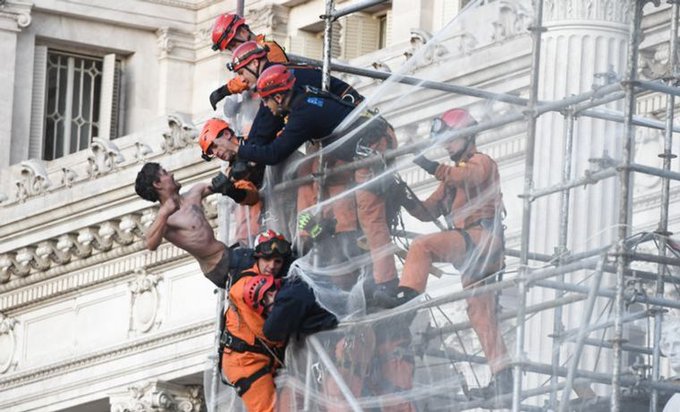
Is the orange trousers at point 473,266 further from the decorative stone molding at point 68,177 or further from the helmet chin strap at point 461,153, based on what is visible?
the decorative stone molding at point 68,177

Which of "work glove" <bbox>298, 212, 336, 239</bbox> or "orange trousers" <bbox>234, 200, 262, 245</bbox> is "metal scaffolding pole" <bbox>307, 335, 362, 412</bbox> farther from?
"orange trousers" <bbox>234, 200, 262, 245</bbox>

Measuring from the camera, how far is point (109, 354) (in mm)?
42062

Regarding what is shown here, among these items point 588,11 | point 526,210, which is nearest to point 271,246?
point 526,210

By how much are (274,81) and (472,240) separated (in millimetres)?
1955

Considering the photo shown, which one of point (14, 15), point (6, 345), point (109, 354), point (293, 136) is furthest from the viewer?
point (14, 15)

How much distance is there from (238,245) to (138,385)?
14604mm

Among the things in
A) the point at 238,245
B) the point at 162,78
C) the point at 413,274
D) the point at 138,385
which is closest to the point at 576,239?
the point at 413,274

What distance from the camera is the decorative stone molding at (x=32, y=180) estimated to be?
4316cm

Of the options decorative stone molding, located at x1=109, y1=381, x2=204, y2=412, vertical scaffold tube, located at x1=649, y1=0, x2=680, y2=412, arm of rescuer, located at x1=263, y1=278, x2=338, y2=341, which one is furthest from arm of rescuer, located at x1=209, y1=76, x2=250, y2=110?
decorative stone molding, located at x1=109, y1=381, x2=204, y2=412

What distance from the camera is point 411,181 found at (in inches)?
1126

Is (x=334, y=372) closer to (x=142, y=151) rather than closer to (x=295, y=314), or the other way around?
(x=295, y=314)

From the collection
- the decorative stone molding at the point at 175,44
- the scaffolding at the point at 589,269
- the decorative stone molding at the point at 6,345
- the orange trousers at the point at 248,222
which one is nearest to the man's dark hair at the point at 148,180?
the orange trousers at the point at 248,222

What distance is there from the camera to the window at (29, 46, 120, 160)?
46.8m

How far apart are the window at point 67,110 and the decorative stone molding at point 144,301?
17.8ft
